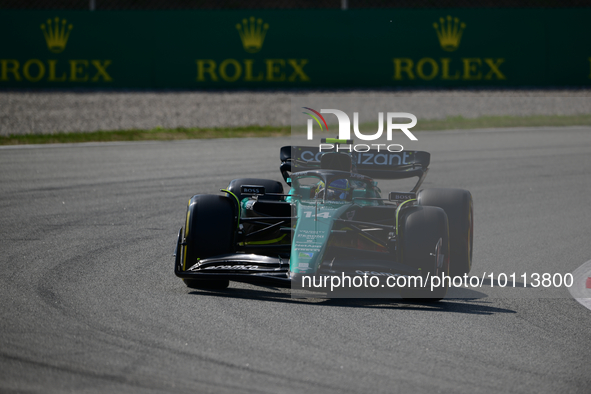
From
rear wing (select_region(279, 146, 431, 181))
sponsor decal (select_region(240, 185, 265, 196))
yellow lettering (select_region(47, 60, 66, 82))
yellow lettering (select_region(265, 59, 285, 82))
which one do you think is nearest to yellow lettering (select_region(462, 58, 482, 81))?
yellow lettering (select_region(265, 59, 285, 82))

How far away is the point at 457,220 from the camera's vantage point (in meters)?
6.05

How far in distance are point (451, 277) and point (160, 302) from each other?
7.38 ft

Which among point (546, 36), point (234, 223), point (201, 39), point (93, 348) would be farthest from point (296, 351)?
point (546, 36)

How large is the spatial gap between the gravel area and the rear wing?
8730mm

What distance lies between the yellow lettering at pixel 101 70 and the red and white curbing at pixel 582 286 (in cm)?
1387

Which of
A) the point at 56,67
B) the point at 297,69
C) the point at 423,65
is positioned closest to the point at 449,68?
the point at 423,65

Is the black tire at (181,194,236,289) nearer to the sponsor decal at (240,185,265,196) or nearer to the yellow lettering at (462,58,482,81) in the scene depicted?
the sponsor decal at (240,185,265,196)

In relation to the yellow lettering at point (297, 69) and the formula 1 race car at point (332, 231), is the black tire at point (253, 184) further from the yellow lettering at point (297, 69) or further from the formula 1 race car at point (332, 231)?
the yellow lettering at point (297, 69)

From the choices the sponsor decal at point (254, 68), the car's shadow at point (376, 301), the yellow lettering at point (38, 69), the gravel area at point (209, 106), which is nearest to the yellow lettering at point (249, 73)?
the sponsor decal at point (254, 68)

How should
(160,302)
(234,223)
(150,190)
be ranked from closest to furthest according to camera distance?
(160,302)
(234,223)
(150,190)

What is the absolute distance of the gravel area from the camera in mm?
15305

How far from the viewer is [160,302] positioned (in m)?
5.18

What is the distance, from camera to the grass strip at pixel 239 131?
44.4 feet

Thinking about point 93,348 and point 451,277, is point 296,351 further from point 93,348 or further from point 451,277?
point 451,277
